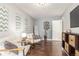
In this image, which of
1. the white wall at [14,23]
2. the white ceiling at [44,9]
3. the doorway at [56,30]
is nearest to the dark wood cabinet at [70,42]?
the doorway at [56,30]

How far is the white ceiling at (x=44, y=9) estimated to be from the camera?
194 cm

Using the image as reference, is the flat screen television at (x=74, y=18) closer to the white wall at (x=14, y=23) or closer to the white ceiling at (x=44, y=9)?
the white ceiling at (x=44, y=9)

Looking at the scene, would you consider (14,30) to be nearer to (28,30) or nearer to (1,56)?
(28,30)

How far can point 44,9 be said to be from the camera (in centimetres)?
210

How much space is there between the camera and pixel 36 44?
226 centimetres

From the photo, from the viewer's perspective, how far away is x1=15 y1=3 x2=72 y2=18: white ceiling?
1.94 m

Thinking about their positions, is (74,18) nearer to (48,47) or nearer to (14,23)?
(48,47)

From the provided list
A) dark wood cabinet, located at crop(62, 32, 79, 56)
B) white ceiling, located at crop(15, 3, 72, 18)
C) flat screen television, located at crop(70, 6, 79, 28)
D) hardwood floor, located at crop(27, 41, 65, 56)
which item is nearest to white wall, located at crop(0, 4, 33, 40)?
white ceiling, located at crop(15, 3, 72, 18)

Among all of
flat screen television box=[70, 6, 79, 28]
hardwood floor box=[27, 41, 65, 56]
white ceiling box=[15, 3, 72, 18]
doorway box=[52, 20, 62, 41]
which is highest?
white ceiling box=[15, 3, 72, 18]

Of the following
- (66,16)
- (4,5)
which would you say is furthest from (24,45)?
(66,16)

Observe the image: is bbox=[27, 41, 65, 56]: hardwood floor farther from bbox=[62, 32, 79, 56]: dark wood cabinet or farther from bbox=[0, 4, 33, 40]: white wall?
bbox=[0, 4, 33, 40]: white wall

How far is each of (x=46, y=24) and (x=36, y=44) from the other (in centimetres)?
46

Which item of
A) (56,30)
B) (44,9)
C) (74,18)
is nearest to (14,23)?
(44,9)

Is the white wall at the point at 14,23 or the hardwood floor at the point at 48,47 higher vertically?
the white wall at the point at 14,23
